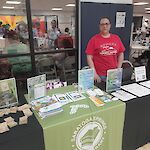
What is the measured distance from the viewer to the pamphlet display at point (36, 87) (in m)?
1.44

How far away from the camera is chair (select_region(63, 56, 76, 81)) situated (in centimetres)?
362

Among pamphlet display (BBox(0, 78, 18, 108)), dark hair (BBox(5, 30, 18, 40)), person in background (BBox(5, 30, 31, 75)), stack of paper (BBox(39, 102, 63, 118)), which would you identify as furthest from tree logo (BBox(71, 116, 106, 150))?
dark hair (BBox(5, 30, 18, 40))

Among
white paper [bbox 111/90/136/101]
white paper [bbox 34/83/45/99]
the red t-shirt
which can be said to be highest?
the red t-shirt

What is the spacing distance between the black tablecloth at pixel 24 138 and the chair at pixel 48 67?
7.87 ft

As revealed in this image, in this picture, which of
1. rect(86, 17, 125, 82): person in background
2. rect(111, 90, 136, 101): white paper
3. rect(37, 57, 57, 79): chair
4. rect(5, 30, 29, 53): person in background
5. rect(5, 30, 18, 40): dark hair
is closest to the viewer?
rect(111, 90, 136, 101): white paper

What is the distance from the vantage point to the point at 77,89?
1.76m

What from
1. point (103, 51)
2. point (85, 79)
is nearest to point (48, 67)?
point (103, 51)

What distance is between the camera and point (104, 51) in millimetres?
2094

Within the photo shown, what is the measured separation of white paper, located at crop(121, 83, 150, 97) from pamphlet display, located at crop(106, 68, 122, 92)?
4.6 inches

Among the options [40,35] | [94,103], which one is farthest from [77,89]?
[40,35]

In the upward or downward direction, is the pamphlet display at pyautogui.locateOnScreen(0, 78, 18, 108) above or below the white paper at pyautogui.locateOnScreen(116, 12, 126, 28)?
below

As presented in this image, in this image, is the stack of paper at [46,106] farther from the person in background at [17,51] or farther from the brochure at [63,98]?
the person in background at [17,51]

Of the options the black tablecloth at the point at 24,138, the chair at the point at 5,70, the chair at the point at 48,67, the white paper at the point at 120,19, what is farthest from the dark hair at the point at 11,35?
the black tablecloth at the point at 24,138

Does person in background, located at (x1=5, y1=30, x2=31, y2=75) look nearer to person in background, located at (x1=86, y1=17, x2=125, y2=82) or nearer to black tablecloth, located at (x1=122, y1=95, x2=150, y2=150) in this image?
person in background, located at (x1=86, y1=17, x2=125, y2=82)
